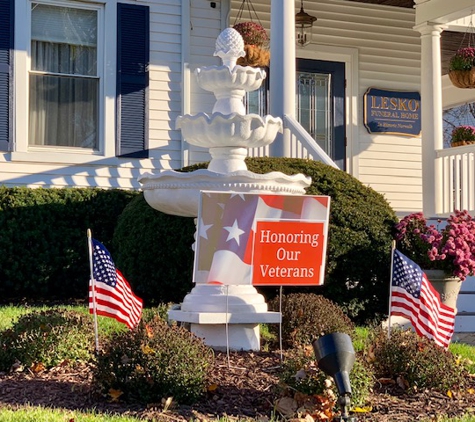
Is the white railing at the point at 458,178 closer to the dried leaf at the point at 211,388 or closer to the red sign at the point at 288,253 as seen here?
the red sign at the point at 288,253

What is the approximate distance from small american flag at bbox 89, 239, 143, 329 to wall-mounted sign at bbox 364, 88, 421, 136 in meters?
8.60

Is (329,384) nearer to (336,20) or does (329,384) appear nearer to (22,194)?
(22,194)

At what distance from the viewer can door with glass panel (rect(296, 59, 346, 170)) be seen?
1455cm

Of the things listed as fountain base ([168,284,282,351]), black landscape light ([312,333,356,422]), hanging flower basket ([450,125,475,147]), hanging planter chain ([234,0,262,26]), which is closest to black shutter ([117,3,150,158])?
hanging planter chain ([234,0,262,26])

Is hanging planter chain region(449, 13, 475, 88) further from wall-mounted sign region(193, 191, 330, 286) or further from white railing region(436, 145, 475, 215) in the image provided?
wall-mounted sign region(193, 191, 330, 286)

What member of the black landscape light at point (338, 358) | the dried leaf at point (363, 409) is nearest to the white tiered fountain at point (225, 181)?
the dried leaf at point (363, 409)

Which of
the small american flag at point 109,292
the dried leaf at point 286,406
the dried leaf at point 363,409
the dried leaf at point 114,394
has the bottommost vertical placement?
the dried leaf at point 363,409

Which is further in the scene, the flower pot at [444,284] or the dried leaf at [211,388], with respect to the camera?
the flower pot at [444,284]

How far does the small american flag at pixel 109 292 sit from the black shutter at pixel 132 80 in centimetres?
555

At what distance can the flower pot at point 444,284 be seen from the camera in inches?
378

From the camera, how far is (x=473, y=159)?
40.2 feet

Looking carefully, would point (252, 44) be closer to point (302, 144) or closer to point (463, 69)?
point (302, 144)

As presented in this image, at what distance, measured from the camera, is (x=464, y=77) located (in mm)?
13586

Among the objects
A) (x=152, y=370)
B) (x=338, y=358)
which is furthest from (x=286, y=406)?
(x=338, y=358)
